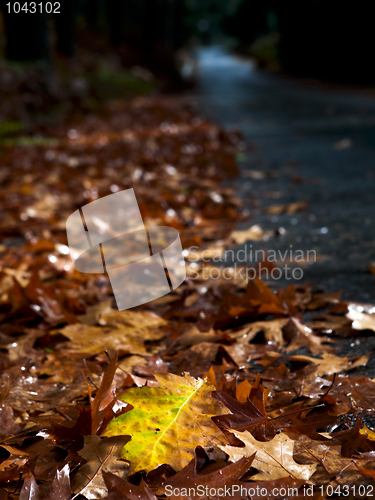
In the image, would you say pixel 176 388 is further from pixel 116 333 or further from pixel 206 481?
pixel 116 333

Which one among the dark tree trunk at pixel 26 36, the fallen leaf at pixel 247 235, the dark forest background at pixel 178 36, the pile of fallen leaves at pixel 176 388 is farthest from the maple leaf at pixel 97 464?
the dark tree trunk at pixel 26 36

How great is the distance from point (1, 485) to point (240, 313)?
0.94 m

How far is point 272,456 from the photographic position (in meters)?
1.11

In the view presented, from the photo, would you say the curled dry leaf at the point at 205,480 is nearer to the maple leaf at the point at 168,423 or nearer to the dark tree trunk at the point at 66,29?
the maple leaf at the point at 168,423

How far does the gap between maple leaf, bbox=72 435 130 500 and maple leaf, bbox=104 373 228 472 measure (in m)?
0.02

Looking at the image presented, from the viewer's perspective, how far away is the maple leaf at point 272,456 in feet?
3.53

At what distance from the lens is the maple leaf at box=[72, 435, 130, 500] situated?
3.49 feet

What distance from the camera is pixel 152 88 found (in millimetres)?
19969

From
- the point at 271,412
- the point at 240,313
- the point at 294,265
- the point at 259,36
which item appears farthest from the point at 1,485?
the point at 259,36

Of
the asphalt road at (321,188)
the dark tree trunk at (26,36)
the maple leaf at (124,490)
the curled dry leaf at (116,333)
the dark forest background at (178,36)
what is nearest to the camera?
the maple leaf at (124,490)

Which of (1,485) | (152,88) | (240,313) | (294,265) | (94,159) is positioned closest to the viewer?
(1,485)

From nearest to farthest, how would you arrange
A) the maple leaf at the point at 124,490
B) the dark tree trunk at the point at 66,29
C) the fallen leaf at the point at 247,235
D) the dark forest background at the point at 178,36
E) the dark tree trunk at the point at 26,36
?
the maple leaf at the point at 124,490, the fallen leaf at the point at 247,235, the dark tree trunk at the point at 26,36, the dark forest background at the point at 178,36, the dark tree trunk at the point at 66,29

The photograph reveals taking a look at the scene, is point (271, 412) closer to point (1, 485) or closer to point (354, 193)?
point (1, 485)

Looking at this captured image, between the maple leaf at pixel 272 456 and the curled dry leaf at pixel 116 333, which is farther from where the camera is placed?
the curled dry leaf at pixel 116 333
